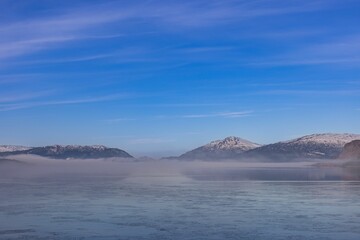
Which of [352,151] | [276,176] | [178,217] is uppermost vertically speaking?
[352,151]

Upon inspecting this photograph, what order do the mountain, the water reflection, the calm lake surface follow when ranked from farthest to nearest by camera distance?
the mountain → the water reflection → the calm lake surface

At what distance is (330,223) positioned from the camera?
78.4ft

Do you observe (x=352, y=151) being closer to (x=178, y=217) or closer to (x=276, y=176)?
(x=276, y=176)

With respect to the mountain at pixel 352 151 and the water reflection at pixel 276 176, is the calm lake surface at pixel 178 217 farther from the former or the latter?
the mountain at pixel 352 151

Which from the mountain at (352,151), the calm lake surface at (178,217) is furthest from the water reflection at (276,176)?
the mountain at (352,151)

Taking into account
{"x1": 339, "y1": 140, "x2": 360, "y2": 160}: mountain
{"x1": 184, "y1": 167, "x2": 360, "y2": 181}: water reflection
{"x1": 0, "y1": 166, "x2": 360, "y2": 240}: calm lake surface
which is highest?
{"x1": 339, "y1": 140, "x2": 360, "y2": 160}: mountain

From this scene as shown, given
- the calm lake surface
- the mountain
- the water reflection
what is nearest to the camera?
the calm lake surface

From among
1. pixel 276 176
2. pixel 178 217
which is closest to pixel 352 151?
pixel 276 176

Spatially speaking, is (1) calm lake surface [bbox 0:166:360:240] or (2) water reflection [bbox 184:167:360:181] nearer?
(1) calm lake surface [bbox 0:166:360:240]

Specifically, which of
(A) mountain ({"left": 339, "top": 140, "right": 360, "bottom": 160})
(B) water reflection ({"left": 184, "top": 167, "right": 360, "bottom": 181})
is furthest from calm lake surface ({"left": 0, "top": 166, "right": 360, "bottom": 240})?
(A) mountain ({"left": 339, "top": 140, "right": 360, "bottom": 160})

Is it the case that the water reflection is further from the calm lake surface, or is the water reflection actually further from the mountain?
the mountain

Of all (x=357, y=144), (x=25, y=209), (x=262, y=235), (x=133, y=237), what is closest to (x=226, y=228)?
(x=262, y=235)

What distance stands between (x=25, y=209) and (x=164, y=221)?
807 cm

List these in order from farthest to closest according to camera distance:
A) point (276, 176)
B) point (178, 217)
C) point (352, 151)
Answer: point (352, 151), point (276, 176), point (178, 217)
